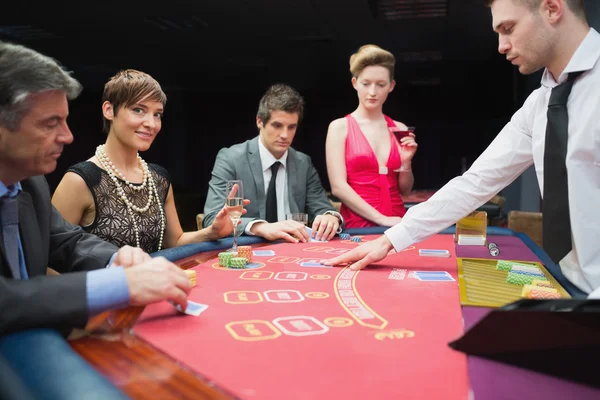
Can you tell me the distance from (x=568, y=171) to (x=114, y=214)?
5.84ft

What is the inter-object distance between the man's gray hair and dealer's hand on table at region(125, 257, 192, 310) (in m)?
0.48

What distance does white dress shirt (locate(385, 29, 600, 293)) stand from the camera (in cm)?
161

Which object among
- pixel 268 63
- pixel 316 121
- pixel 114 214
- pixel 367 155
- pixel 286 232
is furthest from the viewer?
pixel 316 121

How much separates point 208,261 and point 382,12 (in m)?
5.51

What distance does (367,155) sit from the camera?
3146 millimetres

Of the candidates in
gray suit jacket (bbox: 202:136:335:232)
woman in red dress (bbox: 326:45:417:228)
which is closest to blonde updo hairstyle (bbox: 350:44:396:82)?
woman in red dress (bbox: 326:45:417:228)

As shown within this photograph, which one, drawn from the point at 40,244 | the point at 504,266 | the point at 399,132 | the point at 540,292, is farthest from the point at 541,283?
the point at 399,132

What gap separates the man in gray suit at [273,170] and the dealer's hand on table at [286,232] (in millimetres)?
404

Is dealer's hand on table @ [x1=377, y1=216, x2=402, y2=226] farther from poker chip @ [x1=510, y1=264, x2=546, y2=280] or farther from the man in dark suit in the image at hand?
the man in dark suit

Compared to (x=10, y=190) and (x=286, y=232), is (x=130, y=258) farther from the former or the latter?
(x=286, y=232)

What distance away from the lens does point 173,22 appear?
23.8 ft

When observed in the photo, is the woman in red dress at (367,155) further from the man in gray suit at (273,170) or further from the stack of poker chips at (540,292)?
the stack of poker chips at (540,292)

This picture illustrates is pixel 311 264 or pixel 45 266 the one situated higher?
pixel 45 266

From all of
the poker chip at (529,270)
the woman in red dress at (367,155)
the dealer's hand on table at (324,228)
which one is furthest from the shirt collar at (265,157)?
the poker chip at (529,270)
